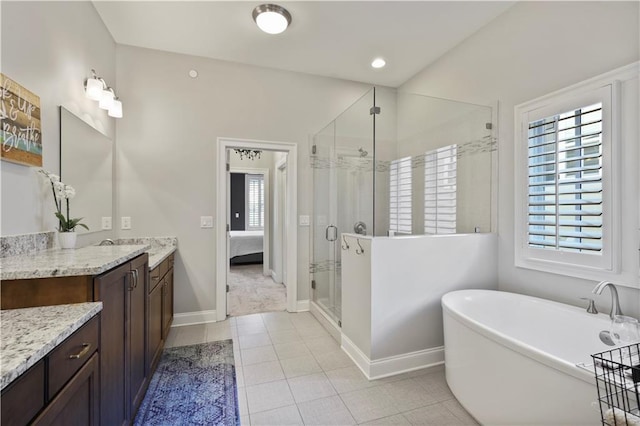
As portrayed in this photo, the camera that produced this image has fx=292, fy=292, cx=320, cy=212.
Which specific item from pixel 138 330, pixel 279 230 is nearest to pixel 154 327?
pixel 138 330

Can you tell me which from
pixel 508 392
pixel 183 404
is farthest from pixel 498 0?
pixel 183 404

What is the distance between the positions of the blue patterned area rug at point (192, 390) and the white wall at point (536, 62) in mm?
2347

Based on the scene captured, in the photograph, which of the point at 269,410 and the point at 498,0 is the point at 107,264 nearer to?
the point at 269,410

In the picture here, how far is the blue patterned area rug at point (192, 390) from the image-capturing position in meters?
1.74

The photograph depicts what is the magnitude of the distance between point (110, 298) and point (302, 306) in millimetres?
2554

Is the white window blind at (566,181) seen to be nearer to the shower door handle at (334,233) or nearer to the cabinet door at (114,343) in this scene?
the shower door handle at (334,233)

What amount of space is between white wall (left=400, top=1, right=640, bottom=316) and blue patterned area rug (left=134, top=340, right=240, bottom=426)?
7.70 feet

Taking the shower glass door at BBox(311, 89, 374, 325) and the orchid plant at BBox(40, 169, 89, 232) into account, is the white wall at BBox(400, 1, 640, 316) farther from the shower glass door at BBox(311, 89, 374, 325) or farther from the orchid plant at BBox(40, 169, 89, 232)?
the orchid plant at BBox(40, 169, 89, 232)

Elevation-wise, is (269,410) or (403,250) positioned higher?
(403,250)

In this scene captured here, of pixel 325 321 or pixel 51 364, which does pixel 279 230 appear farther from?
pixel 51 364

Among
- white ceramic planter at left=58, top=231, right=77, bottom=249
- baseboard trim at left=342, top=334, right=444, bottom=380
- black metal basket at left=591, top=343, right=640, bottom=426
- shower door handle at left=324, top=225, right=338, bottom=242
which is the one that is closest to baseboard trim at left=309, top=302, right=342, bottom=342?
baseboard trim at left=342, top=334, right=444, bottom=380

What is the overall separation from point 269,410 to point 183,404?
1.81ft

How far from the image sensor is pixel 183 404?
1.85 m

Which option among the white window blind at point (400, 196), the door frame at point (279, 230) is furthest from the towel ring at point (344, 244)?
the door frame at point (279, 230)
